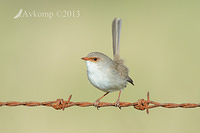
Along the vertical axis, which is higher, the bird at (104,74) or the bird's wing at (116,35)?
the bird's wing at (116,35)

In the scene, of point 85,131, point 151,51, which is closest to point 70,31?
point 151,51

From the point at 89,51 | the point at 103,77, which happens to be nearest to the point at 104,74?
the point at 103,77

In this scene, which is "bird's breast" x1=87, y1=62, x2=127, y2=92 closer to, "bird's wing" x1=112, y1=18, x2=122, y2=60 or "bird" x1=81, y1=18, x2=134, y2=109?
"bird" x1=81, y1=18, x2=134, y2=109

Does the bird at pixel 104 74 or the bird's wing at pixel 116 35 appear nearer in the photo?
the bird at pixel 104 74

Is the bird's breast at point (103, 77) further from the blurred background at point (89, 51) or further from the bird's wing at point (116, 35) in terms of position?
the blurred background at point (89, 51)

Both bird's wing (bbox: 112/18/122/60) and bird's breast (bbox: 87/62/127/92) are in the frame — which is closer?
bird's breast (bbox: 87/62/127/92)

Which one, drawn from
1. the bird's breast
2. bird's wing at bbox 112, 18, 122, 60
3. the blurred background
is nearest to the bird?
the bird's breast

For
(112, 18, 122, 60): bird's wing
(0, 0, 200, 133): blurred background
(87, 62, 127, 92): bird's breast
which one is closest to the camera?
(87, 62, 127, 92): bird's breast

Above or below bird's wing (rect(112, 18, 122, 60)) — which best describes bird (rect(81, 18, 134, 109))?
below

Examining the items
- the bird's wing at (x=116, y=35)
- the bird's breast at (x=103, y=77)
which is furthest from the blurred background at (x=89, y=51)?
the bird's breast at (x=103, y=77)

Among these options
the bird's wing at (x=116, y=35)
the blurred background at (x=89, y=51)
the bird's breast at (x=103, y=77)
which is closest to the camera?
the bird's breast at (x=103, y=77)
